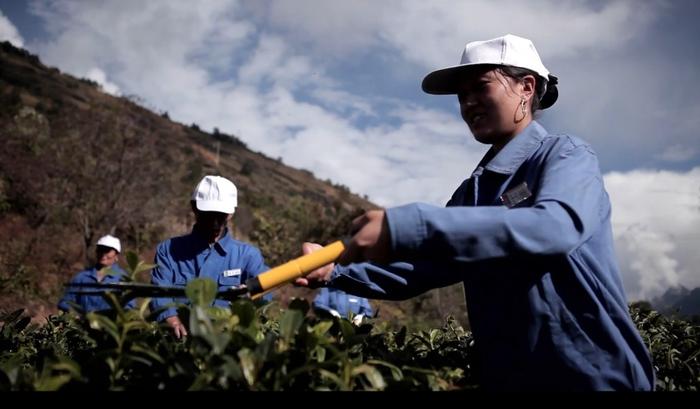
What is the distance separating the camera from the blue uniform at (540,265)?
1.28m

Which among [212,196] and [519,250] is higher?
[212,196]

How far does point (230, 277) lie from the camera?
4957 mm

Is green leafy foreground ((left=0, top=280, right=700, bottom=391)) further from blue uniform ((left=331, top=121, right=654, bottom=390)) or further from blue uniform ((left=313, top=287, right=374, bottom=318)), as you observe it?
blue uniform ((left=313, top=287, right=374, bottom=318))

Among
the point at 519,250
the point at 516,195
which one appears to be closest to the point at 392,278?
the point at 516,195

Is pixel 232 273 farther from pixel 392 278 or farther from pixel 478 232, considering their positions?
pixel 478 232

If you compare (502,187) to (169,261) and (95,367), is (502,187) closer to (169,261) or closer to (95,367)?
(95,367)

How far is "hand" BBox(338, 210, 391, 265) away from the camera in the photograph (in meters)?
1.28

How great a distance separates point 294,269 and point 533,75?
124cm

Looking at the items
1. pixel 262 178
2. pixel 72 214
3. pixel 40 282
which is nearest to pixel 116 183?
pixel 72 214

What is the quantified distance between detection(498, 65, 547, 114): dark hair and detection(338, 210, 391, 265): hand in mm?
967

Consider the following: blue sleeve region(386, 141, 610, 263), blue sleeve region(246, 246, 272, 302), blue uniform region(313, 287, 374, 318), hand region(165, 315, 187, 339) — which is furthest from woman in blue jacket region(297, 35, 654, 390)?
blue uniform region(313, 287, 374, 318)

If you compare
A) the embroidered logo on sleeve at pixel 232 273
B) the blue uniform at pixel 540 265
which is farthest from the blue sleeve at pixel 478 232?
the embroidered logo on sleeve at pixel 232 273

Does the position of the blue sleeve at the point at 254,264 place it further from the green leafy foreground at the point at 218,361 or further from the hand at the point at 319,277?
the green leafy foreground at the point at 218,361

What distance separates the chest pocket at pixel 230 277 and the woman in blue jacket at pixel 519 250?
3.07 m
